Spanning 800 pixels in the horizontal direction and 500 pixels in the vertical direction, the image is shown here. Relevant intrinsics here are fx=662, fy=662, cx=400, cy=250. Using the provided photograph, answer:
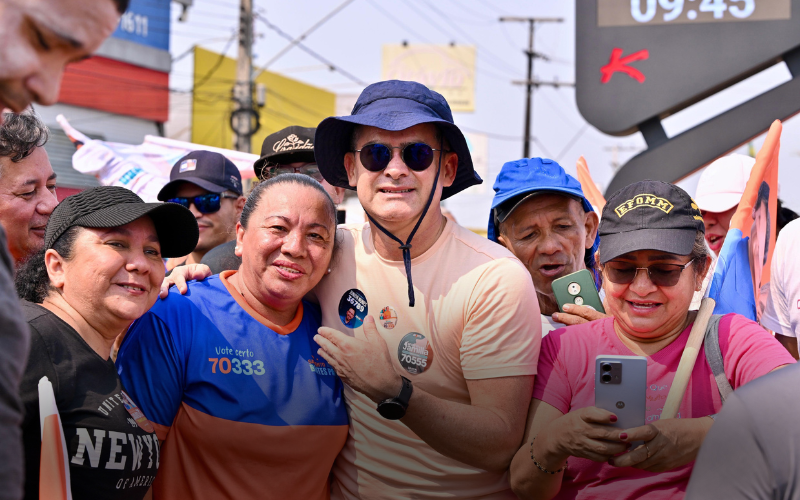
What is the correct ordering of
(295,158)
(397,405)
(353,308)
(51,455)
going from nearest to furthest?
(51,455), (397,405), (353,308), (295,158)

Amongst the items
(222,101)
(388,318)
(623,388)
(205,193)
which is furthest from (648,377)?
(222,101)

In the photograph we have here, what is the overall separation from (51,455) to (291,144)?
2503mm

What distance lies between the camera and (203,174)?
427 cm

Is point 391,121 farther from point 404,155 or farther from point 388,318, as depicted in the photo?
point 388,318

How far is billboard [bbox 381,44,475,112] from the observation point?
122 ft

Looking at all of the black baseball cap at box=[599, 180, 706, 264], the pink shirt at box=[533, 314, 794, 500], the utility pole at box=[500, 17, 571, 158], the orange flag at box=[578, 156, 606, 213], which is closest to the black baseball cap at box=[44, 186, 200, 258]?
the pink shirt at box=[533, 314, 794, 500]

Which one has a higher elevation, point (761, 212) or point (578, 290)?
point (761, 212)

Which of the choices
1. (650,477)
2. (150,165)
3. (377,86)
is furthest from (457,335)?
(150,165)

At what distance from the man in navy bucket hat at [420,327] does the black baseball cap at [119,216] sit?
61 cm

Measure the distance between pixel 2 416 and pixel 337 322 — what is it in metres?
1.65

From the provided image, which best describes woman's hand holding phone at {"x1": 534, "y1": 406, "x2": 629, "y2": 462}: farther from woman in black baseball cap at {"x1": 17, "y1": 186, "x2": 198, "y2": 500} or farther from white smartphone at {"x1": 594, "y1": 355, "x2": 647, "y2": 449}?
woman in black baseball cap at {"x1": 17, "y1": 186, "x2": 198, "y2": 500}

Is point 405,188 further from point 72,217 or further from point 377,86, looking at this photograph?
point 72,217

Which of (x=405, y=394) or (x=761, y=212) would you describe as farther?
(x=761, y=212)

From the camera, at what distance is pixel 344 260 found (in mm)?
2721
